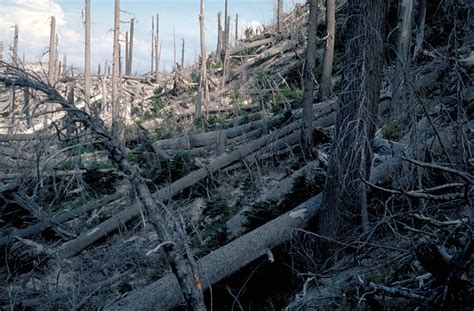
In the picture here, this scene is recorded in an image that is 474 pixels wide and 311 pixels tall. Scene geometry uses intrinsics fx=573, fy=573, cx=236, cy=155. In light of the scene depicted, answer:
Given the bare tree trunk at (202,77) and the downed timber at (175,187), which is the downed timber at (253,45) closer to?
the bare tree trunk at (202,77)

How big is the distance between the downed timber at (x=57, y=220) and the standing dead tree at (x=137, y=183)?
16.7 ft

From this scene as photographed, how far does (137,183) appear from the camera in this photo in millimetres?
5066

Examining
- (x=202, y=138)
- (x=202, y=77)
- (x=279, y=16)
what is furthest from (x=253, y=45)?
(x=202, y=138)

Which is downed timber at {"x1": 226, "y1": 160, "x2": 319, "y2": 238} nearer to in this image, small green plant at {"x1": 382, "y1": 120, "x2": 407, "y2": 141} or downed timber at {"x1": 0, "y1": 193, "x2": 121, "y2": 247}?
small green plant at {"x1": 382, "y1": 120, "x2": 407, "y2": 141}

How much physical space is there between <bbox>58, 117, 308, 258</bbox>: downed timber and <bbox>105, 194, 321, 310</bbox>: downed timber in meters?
3.36

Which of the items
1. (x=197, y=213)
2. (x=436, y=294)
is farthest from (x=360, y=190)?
(x=197, y=213)

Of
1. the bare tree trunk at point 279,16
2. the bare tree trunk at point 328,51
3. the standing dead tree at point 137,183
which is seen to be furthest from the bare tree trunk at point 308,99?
the bare tree trunk at point 279,16

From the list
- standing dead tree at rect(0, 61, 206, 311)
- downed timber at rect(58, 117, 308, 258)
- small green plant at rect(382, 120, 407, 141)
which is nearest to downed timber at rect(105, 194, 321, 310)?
standing dead tree at rect(0, 61, 206, 311)

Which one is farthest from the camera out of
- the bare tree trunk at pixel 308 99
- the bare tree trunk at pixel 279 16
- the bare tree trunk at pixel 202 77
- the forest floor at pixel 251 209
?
the bare tree trunk at pixel 279 16

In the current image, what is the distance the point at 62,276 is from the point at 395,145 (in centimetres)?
591

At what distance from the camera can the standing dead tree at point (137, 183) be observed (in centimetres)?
487

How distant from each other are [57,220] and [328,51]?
7.56 m

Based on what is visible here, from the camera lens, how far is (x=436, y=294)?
424 cm

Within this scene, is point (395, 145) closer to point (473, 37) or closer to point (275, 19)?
point (473, 37)
